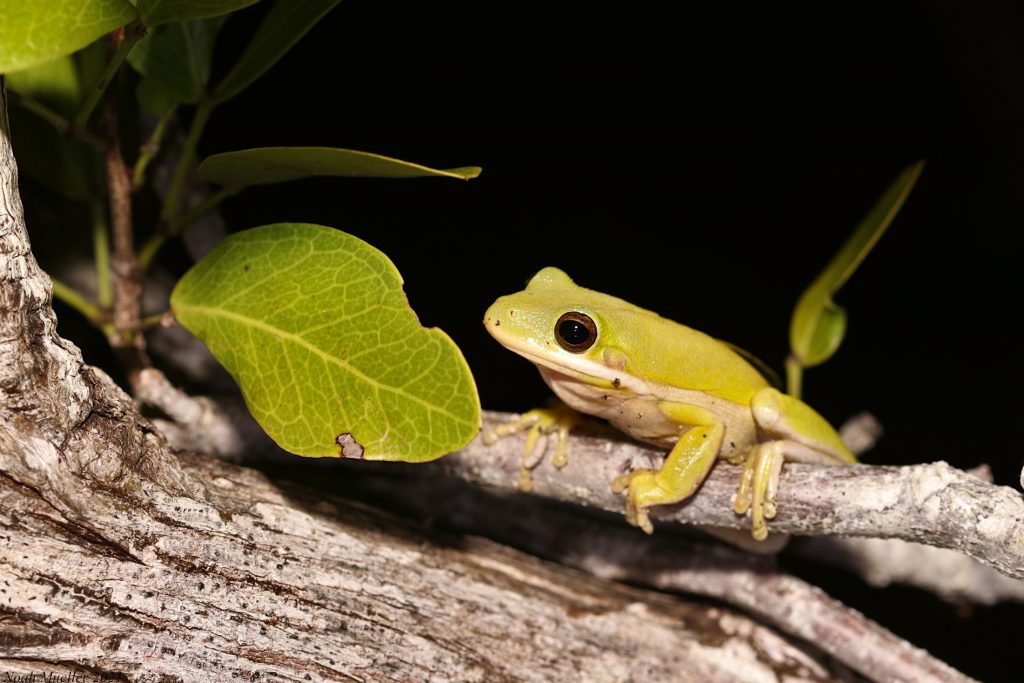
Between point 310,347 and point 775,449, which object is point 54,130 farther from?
A: point 775,449

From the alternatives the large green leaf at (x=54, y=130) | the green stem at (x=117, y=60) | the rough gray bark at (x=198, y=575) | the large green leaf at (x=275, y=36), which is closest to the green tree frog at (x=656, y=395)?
the rough gray bark at (x=198, y=575)

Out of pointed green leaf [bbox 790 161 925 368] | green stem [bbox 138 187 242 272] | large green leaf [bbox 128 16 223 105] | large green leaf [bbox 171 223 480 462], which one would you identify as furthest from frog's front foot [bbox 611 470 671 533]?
large green leaf [bbox 128 16 223 105]

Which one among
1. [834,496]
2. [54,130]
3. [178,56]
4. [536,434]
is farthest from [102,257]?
[834,496]

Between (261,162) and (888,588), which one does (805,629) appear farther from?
(261,162)

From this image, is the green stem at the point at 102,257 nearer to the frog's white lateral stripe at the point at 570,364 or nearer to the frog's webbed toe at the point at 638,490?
the frog's white lateral stripe at the point at 570,364

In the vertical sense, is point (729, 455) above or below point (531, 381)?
below

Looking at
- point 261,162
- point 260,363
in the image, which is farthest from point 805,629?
point 261,162
